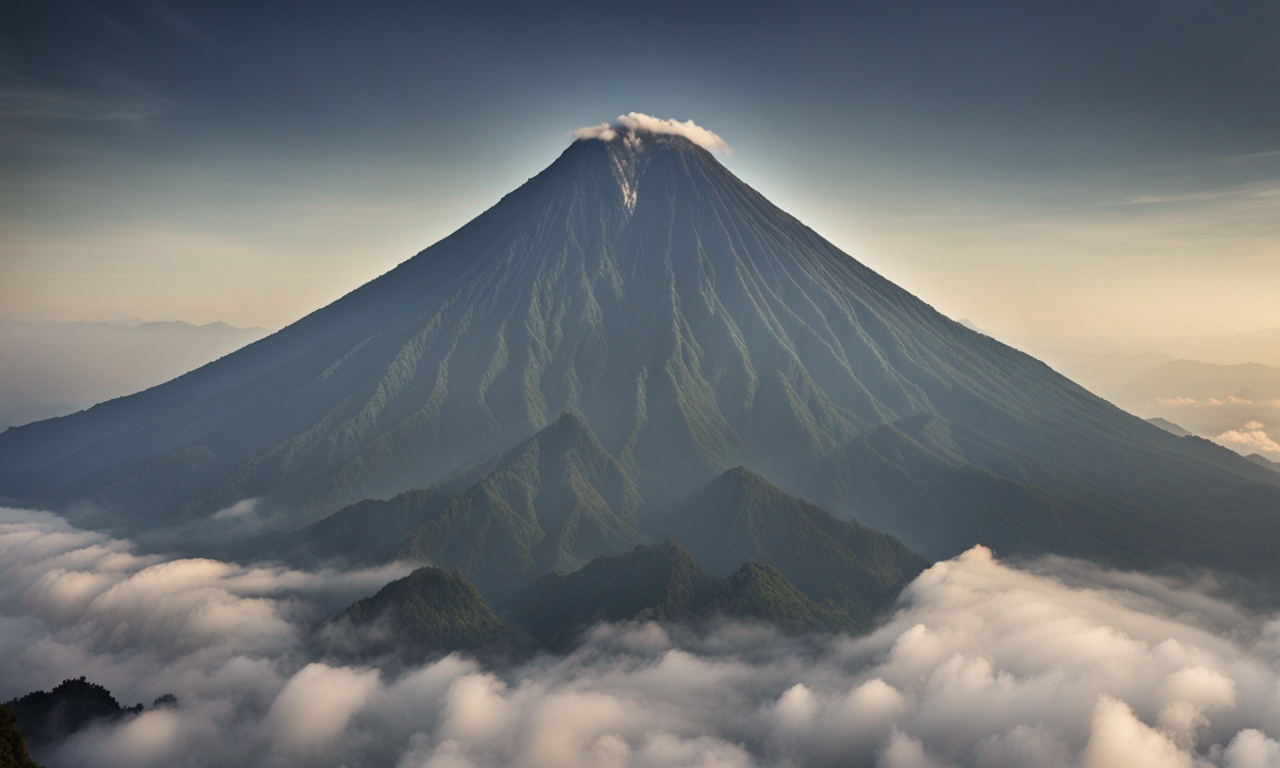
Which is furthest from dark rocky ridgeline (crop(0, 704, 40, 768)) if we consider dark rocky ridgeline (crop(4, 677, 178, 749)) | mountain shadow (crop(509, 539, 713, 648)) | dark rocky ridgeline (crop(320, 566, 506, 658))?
mountain shadow (crop(509, 539, 713, 648))

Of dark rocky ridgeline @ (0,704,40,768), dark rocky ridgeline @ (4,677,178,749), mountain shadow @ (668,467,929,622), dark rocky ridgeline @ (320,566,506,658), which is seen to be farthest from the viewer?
mountain shadow @ (668,467,929,622)

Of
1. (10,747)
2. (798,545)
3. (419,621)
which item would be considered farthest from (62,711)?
(798,545)

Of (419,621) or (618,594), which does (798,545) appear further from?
(419,621)

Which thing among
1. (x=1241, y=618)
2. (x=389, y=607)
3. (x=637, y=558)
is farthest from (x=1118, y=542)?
(x=389, y=607)

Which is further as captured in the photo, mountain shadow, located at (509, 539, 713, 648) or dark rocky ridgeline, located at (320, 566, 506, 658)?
mountain shadow, located at (509, 539, 713, 648)

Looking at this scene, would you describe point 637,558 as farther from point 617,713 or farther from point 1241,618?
point 1241,618

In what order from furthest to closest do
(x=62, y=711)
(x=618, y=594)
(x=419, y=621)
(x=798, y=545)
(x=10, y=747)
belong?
1. (x=798, y=545)
2. (x=618, y=594)
3. (x=419, y=621)
4. (x=62, y=711)
5. (x=10, y=747)

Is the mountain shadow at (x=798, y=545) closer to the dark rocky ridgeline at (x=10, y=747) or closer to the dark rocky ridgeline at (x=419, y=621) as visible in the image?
the dark rocky ridgeline at (x=419, y=621)

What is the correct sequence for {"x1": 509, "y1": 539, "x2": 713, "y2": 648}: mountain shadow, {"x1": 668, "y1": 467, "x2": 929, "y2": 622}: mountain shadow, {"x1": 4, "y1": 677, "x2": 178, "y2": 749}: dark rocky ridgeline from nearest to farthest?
{"x1": 4, "y1": 677, "x2": 178, "y2": 749}: dark rocky ridgeline, {"x1": 509, "y1": 539, "x2": 713, "y2": 648}: mountain shadow, {"x1": 668, "y1": 467, "x2": 929, "y2": 622}: mountain shadow

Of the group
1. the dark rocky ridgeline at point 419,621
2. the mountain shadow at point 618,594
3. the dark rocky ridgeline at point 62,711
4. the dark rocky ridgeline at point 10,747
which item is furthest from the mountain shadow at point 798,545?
the dark rocky ridgeline at point 10,747

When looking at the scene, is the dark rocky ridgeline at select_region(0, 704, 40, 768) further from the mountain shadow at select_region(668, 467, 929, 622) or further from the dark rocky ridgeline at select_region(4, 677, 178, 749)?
the mountain shadow at select_region(668, 467, 929, 622)

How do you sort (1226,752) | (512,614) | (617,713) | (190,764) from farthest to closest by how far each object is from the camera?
(512,614) < (617,713) < (190,764) < (1226,752)
